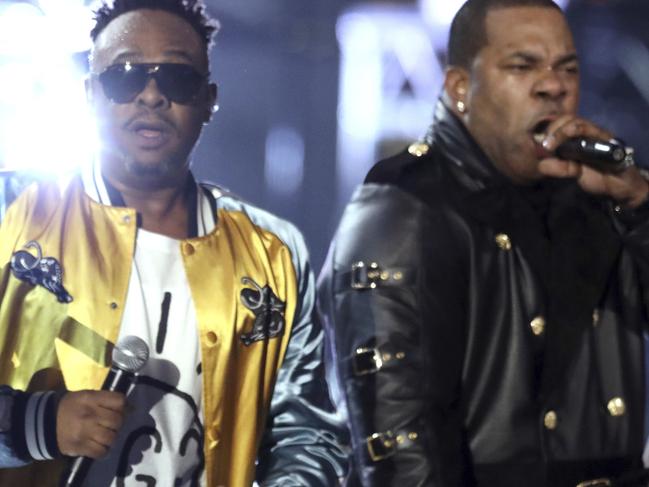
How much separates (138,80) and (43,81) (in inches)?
11.9

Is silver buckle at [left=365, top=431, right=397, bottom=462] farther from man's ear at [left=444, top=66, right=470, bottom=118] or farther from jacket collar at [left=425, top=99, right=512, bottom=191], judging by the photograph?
man's ear at [left=444, top=66, right=470, bottom=118]

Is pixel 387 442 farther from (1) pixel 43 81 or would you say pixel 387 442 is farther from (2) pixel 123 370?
(1) pixel 43 81

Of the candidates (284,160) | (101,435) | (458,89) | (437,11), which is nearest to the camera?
(101,435)

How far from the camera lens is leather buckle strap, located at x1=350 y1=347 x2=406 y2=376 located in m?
2.48

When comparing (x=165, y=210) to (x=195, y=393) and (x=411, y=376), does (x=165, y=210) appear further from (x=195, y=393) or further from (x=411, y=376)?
(x=411, y=376)

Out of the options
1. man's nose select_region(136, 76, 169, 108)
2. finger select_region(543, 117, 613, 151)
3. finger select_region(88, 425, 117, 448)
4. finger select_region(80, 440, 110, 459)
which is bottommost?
finger select_region(80, 440, 110, 459)

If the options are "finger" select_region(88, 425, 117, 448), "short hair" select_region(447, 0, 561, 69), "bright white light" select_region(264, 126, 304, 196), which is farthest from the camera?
"bright white light" select_region(264, 126, 304, 196)

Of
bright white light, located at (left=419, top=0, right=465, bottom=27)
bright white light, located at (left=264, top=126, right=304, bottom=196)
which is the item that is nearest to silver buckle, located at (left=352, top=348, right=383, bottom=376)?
bright white light, located at (left=264, top=126, right=304, bottom=196)

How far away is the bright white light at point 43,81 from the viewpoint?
2824mm

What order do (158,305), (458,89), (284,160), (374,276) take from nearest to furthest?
(374,276) < (158,305) < (458,89) < (284,160)

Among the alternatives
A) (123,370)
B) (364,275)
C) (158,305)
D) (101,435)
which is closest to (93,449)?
(101,435)

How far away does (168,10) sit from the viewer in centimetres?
280

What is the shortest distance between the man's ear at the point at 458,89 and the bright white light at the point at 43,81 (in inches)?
30.8

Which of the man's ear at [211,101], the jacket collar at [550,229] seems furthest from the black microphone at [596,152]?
the man's ear at [211,101]
